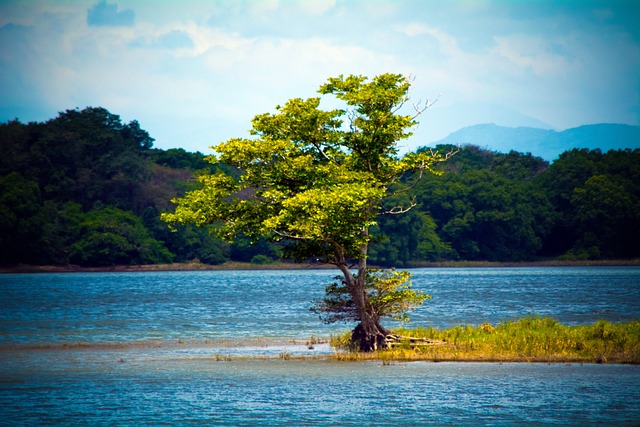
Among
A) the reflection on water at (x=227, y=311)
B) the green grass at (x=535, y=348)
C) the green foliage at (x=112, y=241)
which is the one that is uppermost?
the green foliage at (x=112, y=241)

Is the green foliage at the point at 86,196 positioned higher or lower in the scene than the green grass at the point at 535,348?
higher

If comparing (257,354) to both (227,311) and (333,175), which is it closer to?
(333,175)

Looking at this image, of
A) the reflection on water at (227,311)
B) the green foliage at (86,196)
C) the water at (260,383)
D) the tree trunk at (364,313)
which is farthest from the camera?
the green foliage at (86,196)

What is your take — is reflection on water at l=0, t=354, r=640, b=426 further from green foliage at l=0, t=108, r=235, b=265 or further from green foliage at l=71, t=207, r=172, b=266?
green foliage at l=71, t=207, r=172, b=266

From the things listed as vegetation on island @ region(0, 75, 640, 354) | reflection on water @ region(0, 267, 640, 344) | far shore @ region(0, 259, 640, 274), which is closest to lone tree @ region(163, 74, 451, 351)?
reflection on water @ region(0, 267, 640, 344)

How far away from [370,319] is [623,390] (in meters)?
12.2

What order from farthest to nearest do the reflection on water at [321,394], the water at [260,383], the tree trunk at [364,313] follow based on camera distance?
the tree trunk at [364,313], the water at [260,383], the reflection on water at [321,394]

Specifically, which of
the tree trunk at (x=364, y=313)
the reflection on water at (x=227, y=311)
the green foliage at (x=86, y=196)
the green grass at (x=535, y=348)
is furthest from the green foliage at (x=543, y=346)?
the green foliage at (x=86, y=196)

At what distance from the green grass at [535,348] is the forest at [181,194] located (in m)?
120

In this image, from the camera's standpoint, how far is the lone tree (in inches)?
1412

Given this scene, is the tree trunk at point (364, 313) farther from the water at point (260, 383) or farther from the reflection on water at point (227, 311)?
the reflection on water at point (227, 311)

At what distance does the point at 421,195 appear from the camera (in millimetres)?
187875

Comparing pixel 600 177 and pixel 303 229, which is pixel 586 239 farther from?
pixel 303 229

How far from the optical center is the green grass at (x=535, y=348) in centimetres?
3459
